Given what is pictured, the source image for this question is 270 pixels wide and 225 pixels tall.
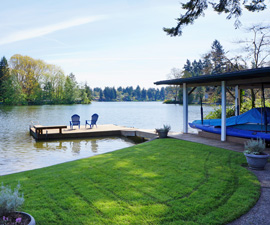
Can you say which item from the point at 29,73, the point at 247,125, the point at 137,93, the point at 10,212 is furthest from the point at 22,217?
the point at 137,93

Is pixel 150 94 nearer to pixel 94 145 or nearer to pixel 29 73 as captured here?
pixel 29 73

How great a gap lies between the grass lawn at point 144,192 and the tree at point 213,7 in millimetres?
4883

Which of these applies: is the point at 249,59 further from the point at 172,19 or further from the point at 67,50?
the point at 67,50

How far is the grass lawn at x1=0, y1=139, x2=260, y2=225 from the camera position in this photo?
119 inches

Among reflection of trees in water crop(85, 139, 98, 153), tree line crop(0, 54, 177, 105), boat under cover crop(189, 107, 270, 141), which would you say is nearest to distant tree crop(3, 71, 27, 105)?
tree line crop(0, 54, 177, 105)

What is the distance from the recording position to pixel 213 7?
26.3 feet

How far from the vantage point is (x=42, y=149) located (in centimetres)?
998

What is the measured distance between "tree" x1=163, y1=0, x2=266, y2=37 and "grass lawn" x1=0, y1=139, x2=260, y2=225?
4.88 metres

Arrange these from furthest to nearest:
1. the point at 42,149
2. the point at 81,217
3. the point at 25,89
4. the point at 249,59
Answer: the point at 25,89, the point at 249,59, the point at 42,149, the point at 81,217

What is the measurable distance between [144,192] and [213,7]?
6.88m

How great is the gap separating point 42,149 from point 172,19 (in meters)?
7.26

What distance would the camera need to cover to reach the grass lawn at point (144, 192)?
3016 mm

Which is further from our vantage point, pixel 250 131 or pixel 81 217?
pixel 250 131

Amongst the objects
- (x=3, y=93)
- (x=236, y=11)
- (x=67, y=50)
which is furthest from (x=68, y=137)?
(x=3, y=93)
